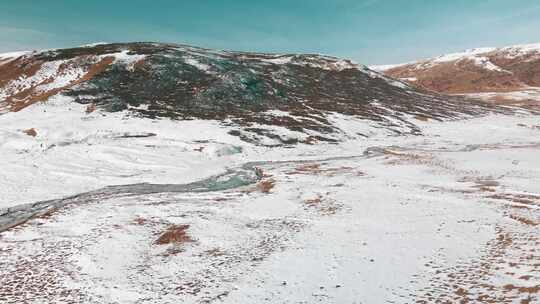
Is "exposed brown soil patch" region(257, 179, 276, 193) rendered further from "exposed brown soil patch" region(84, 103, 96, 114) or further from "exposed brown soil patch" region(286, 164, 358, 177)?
"exposed brown soil patch" region(84, 103, 96, 114)

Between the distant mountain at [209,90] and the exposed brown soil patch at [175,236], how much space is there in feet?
155

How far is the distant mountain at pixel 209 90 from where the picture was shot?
92.9 m

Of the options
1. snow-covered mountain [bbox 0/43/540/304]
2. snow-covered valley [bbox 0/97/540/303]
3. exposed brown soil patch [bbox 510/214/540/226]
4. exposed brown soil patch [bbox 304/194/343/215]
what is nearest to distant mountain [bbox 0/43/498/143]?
snow-covered mountain [bbox 0/43/540/304]

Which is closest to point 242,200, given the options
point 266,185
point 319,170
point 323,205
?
point 266,185

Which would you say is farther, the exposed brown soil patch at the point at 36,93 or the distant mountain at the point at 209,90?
the distant mountain at the point at 209,90

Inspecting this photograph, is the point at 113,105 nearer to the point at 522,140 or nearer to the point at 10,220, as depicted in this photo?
the point at 10,220

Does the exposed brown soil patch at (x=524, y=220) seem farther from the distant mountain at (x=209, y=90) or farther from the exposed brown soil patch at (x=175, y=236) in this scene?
the distant mountain at (x=209, y=90)

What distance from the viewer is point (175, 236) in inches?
1197

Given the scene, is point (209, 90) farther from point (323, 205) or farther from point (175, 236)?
point (175, 236)

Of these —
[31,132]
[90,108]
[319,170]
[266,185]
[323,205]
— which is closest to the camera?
[323,205]

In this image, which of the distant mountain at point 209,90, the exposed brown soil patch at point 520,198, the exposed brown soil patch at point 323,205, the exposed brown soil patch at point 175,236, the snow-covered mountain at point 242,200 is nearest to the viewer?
the snow-covered mountain at point 242,200

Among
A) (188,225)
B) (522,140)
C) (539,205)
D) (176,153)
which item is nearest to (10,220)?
(188,225)

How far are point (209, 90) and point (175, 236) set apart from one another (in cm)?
8113

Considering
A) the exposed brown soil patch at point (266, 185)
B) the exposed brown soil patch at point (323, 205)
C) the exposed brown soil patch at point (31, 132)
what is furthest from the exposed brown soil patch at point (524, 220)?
the exposed brown soil patch at point (31, 132)
